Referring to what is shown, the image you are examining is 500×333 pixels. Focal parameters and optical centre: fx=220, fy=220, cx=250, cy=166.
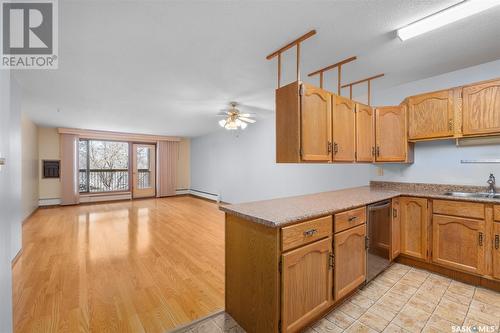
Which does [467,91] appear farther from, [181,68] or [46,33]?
[46,33]

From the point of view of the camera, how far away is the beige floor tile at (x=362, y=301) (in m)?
1.99

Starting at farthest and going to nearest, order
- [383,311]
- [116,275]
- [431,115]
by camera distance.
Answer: [431,115], [116,275], [383,311]

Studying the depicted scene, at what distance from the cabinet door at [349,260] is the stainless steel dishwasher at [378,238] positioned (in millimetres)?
113

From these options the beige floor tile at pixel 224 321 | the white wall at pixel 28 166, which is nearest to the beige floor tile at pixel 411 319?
the beige floor tile at pixel 224 321

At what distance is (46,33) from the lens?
1.88 m

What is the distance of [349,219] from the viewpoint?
6.46 ft

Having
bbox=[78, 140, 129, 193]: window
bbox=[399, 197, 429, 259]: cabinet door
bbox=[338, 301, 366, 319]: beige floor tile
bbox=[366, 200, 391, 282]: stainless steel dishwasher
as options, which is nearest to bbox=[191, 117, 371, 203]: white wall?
bbox=[399, 197, 429, 259]: cabinet door

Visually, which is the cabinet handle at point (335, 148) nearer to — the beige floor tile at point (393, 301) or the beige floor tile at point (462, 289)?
the beige floor tile at point (393, 301)

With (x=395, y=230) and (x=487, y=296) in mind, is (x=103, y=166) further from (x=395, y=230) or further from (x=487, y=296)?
(x=487, y=296)

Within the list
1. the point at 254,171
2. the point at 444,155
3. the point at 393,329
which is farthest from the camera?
the point at 254,171

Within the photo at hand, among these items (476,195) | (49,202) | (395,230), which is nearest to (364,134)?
(395,230)

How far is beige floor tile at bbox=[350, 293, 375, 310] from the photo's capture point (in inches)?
78.4

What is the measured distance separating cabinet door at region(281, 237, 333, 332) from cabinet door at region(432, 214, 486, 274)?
160cm

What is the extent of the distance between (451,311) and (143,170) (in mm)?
8551
